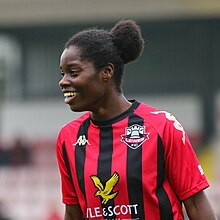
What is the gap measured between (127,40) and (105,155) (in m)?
0.55

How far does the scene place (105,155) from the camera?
14.0 ft

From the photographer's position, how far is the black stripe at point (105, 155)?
4.19 meters

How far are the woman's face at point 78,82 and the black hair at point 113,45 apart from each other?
0.03 m

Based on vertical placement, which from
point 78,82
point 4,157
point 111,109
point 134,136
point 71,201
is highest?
point 4,157

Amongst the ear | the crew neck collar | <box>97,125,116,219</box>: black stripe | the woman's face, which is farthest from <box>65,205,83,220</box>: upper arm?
the ear

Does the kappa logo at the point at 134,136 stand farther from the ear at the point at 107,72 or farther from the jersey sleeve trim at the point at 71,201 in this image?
the jersey sleeve trim at the point at 71,201

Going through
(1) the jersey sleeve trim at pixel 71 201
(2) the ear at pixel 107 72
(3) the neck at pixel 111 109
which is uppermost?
(2) the ear at pixel 107 72

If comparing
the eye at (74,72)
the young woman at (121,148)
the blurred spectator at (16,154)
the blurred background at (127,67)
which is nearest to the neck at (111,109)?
the young woman at (121,148)

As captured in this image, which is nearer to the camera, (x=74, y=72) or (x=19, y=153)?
(x=74, y=72)

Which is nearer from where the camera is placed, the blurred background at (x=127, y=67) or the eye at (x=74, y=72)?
the eye at (x=74, y=72)

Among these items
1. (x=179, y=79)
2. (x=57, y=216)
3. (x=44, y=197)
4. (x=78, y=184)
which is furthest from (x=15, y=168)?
(x=78, y=184)

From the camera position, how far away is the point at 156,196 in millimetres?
4160

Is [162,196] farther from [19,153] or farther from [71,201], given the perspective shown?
[19,153]

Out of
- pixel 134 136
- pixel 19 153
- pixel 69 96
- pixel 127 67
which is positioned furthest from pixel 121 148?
pixel 127 67
